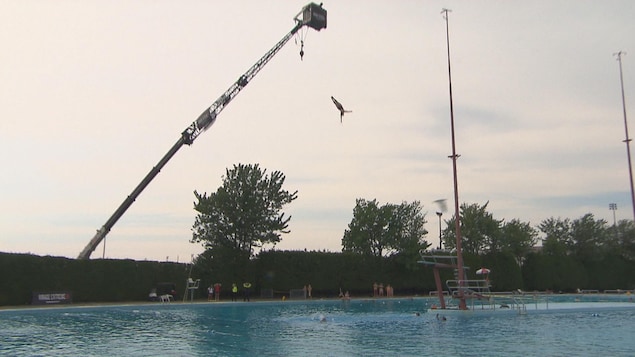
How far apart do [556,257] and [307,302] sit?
28.0 metres

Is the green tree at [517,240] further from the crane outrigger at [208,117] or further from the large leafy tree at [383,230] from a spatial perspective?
the crane outrigger at [208,117]

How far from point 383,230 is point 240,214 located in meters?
13.6

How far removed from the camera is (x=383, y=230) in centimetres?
5375

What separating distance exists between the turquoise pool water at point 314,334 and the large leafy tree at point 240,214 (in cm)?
1469

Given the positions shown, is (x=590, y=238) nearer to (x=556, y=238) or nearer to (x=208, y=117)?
(x=556, y=238)

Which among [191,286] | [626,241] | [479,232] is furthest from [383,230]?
→ [626,241]

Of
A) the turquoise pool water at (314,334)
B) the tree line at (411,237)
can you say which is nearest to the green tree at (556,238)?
the tree line at (411,237)

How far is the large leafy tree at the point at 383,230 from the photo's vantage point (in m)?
53.3

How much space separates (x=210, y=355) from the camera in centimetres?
1659

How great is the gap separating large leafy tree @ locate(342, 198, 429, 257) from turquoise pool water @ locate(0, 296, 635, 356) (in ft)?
69.9

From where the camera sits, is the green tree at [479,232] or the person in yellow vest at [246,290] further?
the green tree at [479,232]

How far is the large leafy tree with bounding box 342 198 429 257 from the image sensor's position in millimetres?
53281

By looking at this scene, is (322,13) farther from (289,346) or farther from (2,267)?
(289,346)

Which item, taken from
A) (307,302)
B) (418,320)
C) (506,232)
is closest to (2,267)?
(307,302)
